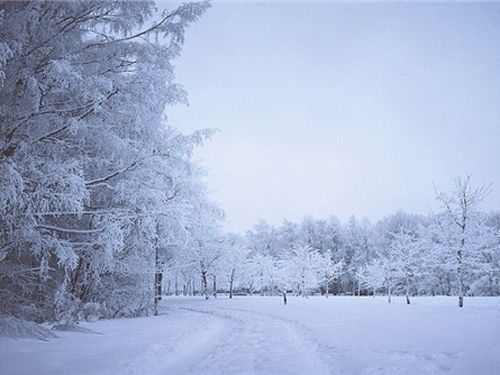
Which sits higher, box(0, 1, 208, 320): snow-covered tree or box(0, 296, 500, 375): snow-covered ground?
box(0, 1, 208, 320): snow-covered tree

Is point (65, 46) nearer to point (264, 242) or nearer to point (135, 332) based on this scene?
point (135, 332)

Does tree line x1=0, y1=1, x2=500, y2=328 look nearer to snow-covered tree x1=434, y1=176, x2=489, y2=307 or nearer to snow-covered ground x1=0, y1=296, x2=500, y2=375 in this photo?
snow-covered ground x1=0, y1=296, x2=500, y2=375

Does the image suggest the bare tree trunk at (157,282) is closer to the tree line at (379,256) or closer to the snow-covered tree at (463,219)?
the tree line at (379,256)

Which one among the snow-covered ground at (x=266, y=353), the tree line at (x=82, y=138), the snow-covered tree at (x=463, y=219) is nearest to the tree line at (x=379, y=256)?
the snow-covered tree at (x=463, y=219)

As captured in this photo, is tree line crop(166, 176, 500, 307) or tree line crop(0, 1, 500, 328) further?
tree line crop(166, 176, 500, 307)

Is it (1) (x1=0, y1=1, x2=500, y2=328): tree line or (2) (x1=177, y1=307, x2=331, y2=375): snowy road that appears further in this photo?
(1) (x1=0, y1=1, x2=500, y2=328): tree line

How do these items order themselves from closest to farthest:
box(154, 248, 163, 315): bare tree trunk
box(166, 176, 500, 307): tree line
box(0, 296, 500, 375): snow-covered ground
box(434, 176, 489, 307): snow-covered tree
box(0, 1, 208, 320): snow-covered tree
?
box(0, 296, 500, 375): snow-covered ground < box(0, 1, 208, 320): snow-covered tree < box(154, 248, 163, 315): bare tree trunk < box(434, 176, 489, 307): snow-covered tree < box(166, 176, 500, 307): tree line

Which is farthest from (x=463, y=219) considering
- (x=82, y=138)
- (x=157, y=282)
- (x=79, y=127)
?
(x=79, y=127)

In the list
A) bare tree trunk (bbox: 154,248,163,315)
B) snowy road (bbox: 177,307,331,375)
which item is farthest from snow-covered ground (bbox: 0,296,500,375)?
bare tree trunk (bbox: 154,248,163,315)

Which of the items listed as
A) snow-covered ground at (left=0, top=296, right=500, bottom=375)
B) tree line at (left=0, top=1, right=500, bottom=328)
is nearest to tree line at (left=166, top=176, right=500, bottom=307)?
tree line at (left=0, top=1, right=500, bottom=328)

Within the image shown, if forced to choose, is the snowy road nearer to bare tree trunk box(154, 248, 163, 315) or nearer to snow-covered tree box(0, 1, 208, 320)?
snow-covered tree box(0, 1, 208, 320)

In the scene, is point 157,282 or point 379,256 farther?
point 379,256

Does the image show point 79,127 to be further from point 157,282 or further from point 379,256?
point 379,256

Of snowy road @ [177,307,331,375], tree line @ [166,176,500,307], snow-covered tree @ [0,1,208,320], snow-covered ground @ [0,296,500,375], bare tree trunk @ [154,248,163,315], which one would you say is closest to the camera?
snow-covered ground @ [0,296,500,375]
